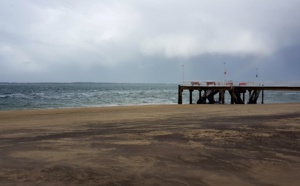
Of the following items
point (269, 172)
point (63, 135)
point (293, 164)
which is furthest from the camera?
point (63, 135)

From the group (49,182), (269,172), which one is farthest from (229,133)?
(49,182)

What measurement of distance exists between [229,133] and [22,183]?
7790 mm

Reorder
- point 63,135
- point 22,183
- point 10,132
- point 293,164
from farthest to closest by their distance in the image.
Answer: point 10,132 → point 63,135 → point 293,164 → point 22,183

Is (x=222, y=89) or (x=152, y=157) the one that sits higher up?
(x=222, y=89)

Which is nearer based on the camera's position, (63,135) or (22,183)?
(22,183)

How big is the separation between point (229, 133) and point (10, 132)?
8214 millimetres

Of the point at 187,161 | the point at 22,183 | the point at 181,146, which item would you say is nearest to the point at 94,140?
the point at 181,146

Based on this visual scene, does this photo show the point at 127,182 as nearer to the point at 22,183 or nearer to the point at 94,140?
the point at 22,183

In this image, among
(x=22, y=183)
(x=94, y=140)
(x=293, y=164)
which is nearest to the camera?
(x=22, y=183)

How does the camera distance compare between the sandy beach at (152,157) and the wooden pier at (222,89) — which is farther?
the wooden pier at (222,89)

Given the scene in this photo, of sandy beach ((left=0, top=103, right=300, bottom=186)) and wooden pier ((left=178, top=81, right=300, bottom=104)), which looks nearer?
sandy beach ((left=0, top=103, right=300, bottom=186))

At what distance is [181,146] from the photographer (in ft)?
30.2

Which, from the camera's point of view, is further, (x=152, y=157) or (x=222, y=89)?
(x=222, y=89)

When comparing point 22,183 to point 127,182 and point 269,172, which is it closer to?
point 127,182
